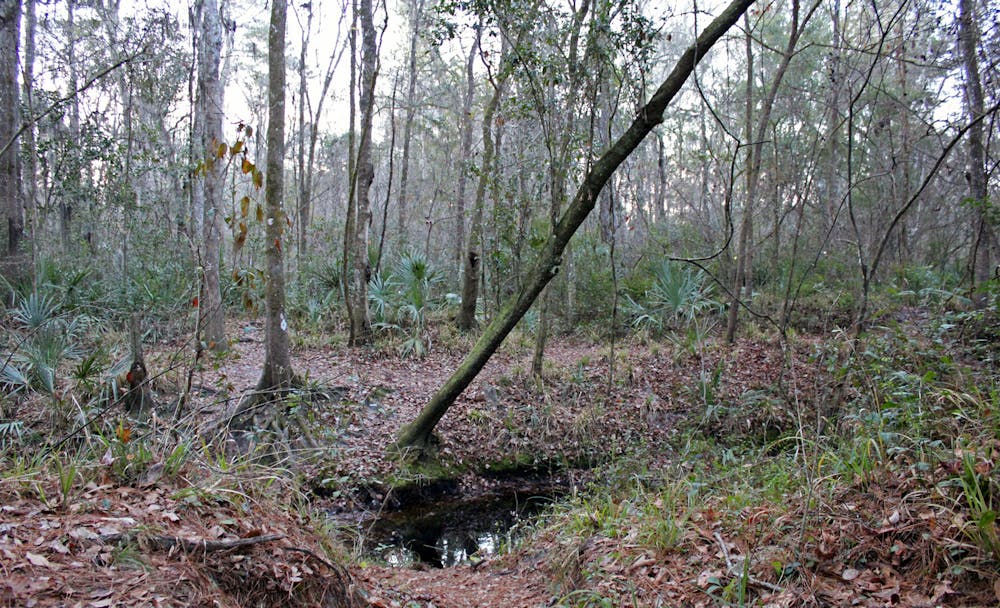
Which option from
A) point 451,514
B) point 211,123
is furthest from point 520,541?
point 211,123

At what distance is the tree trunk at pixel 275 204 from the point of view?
6.56 m

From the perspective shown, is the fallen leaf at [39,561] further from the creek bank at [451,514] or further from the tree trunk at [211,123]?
the tree trunk at [211,123]

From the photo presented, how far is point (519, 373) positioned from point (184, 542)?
725 centimetres

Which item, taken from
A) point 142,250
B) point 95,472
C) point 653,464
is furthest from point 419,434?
point 142,250

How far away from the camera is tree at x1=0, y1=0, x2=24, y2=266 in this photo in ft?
31.1

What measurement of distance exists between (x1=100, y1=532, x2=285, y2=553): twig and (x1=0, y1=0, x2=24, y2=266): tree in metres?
9.80

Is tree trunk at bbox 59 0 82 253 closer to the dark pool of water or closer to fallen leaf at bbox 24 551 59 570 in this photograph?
the dark pool of water

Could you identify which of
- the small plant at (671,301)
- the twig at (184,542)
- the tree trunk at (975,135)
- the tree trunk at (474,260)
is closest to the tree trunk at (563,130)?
the tree trunk at (474,260)

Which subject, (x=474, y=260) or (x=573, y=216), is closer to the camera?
(x=573, y=216)

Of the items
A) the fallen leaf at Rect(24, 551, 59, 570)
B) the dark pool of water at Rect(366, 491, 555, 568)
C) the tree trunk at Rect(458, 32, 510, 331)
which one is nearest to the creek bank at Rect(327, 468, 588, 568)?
the dark pool of water at Rect(366, 491, 555, 568)

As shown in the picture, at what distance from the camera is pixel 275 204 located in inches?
258

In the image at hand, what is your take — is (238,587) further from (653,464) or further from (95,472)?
(653,464)

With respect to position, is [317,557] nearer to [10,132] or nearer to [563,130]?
[563,130]

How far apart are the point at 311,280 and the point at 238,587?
10944 millimetres
